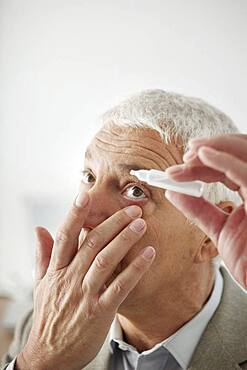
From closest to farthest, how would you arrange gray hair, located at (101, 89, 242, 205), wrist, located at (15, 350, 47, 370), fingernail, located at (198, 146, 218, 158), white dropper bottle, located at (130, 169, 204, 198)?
1. fingernail, located at (198, 146, 218, 158)
2. white dropper bottle, located at (130, 169, 204, 198)
3. wrist, located at (15, 350, 47, 370)
4. gray hair, located at (101, 89, 242, 205)

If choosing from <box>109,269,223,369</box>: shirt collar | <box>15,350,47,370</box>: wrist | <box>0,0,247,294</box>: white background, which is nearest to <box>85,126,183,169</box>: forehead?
<box>109,269,223,369</box>: shirt collar

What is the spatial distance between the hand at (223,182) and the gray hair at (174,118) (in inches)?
17.8

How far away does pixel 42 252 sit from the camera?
1603mm

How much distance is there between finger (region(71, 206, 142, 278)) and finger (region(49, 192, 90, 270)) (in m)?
0.03

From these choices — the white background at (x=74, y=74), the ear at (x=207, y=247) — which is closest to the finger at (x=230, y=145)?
the ear at (x=207, y=247)

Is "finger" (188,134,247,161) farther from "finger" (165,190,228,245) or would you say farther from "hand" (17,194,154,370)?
"hand" (17,194,154,370)

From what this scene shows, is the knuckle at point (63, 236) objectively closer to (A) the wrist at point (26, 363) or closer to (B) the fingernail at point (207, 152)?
(A) the wrist at point (26, 363)

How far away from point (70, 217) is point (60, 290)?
20cm

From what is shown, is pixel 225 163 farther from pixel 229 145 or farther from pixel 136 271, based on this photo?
pixel 136 271

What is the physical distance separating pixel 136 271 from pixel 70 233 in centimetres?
18

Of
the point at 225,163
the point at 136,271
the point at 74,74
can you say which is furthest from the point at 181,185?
the point at 74,74

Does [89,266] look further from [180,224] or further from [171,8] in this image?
[171,8]

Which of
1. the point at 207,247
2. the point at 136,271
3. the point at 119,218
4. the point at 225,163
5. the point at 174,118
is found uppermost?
the point at 225,163

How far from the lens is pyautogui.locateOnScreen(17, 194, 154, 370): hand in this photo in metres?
1.40
